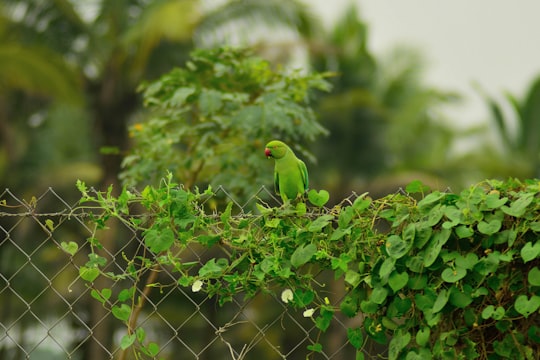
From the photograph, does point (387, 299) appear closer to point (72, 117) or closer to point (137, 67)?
point (137, 67)

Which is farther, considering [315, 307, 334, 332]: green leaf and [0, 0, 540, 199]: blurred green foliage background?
[0, 0, 540, 199]: blurred green foliage background

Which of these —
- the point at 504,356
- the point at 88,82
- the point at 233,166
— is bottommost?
the point at 88,82

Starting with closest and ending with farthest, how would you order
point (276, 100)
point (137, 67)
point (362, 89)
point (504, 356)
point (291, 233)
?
point (504, 356)
point (291, 233)
point (276, 100)
point (137, 67)
point (362, 89)

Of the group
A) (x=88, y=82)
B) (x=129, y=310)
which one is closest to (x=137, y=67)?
(x=88, y=82)

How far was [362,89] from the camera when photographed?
1920cm

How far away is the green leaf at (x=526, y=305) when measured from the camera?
2314 millimetres

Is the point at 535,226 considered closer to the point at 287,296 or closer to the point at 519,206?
the point at 519,206

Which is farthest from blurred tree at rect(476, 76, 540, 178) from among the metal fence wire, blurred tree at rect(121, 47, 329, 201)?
blurred tree at rect(121, 47, 329, 201)

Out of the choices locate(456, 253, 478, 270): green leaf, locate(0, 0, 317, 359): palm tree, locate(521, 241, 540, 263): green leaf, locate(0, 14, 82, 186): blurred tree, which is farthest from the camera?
locate(0, 0, 317, 359): palm tree

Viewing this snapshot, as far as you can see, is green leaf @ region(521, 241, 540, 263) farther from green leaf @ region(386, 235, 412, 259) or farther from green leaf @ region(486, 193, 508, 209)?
green leaf @ region(386, 235, 412, 259)

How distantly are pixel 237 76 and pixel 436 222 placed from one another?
9.82ft

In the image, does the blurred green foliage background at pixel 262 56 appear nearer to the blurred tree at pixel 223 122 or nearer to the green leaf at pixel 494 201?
the blurred tree at pixel 223 122

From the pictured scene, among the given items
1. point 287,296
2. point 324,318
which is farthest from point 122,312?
point 324,318

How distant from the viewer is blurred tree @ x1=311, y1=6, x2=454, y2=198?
18938mm
